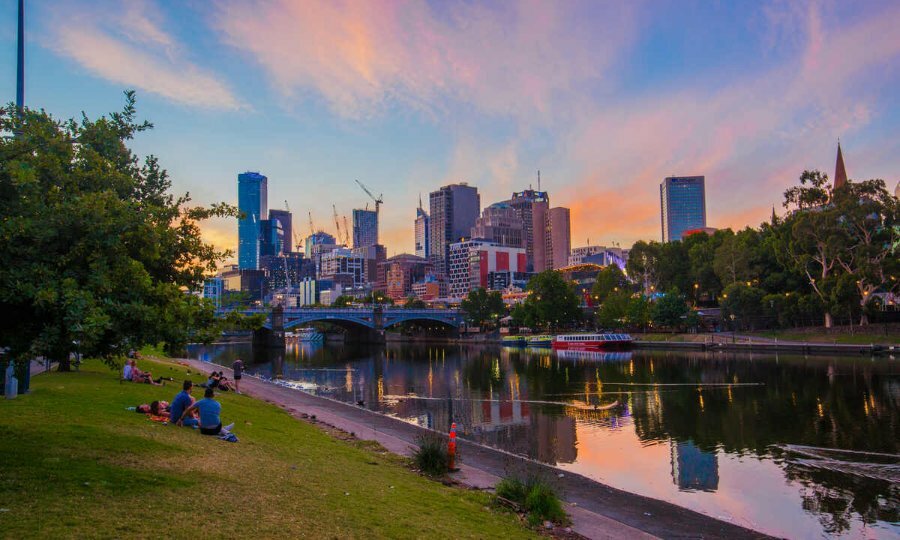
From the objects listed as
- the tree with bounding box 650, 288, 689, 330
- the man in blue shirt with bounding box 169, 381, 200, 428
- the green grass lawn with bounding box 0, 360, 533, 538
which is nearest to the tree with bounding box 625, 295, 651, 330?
the tree with bounding box 650, 288, 689, 330

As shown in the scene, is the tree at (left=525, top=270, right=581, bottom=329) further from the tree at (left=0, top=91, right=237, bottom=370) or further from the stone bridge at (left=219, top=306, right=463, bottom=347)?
the tree at (left=0, top=91, right=237, bottom=370)

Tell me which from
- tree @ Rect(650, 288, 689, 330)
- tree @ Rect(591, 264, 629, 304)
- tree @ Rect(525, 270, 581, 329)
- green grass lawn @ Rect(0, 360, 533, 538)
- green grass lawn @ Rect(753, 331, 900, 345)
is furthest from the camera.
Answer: tree @ Rect(591, 264, 629, 304)

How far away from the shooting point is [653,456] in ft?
84.4

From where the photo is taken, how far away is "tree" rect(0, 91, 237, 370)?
404 inches

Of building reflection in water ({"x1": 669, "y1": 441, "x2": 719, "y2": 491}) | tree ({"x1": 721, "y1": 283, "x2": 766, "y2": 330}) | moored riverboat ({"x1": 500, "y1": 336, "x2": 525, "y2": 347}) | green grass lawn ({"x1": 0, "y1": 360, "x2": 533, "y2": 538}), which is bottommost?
moored riverboat ({"x1": 500, "y1": 336, "x2": 525, "y2": 347})

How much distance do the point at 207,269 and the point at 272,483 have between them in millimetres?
5232

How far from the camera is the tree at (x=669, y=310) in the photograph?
376ft

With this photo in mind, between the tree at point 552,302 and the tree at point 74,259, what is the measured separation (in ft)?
436

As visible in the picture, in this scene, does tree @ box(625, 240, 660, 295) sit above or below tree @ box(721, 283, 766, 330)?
above

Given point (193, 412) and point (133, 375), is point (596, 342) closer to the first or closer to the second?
point (133, 375)

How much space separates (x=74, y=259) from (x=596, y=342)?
103 m

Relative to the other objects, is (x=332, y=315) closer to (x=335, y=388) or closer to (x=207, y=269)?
(x=335, y=388)

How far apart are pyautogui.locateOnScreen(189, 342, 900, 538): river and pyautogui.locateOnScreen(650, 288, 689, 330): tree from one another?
156ft

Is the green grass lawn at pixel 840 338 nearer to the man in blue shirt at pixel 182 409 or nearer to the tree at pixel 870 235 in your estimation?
the tree at pixel 870 235
